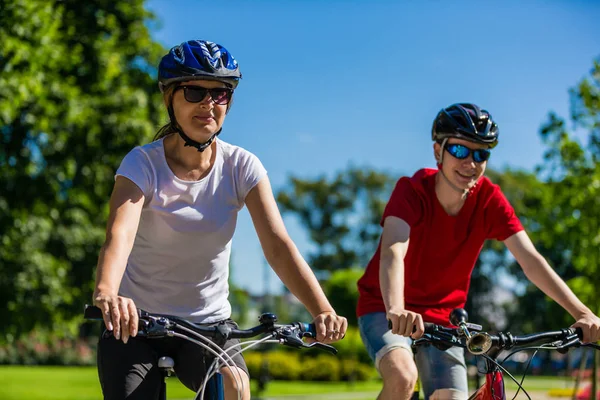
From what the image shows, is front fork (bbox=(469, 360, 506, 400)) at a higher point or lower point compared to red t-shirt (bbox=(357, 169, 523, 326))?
lower

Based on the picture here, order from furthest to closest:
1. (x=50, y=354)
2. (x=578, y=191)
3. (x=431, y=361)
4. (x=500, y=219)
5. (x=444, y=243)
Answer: (x=50, y=354) → (x=578, y=191) → (x=500, y=219) → (x=444, y=243) → (x=431, y=361)

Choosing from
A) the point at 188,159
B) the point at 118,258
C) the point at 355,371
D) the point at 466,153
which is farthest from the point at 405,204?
the point at 355,371

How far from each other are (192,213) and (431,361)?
5.25 feet

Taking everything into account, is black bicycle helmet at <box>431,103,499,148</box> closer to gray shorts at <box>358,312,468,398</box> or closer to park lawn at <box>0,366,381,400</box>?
gray shorts at <box>358,312,468,398</box>

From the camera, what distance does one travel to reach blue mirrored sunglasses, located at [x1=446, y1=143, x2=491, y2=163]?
4367 millimetres

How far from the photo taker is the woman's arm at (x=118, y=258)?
8.70ft

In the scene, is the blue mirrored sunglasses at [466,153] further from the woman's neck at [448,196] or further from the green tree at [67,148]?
the green tree at [67,148]

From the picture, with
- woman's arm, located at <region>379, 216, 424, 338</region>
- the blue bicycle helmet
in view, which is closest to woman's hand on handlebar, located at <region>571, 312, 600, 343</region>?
woman's arm, located at <region>379, 216, 424, 338</region>

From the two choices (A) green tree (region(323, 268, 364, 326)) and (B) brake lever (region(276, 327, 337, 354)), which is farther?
(A) green tree (region(323, 268, 364, 326))

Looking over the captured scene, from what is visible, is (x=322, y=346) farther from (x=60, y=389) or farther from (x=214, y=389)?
(x=60, y=389)

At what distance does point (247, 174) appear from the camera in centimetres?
355

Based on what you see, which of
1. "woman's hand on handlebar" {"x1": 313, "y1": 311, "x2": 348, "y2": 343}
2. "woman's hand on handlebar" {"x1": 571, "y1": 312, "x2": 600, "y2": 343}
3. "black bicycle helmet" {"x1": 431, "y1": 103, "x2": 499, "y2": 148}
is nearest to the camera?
"woman's hand on handlebar" {"x1": 313, "y1": 311, "x2": 348, "y2": 343}

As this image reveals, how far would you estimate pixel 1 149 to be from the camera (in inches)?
604

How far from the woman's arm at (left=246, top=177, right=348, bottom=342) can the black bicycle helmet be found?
1267 mm
